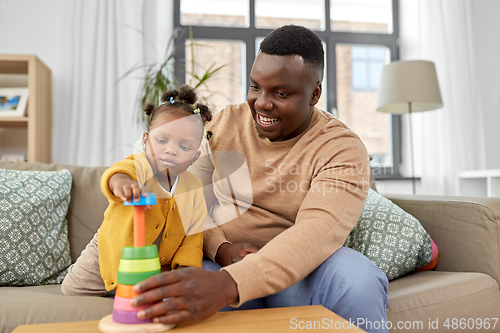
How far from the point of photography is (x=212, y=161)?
49.8 inches

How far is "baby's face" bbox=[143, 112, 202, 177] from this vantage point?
106 cm

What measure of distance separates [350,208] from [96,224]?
949mm

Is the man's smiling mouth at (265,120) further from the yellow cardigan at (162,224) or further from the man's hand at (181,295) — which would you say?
the man's hand at (181,295)

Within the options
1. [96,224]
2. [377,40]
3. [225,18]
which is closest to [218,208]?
[96,224]

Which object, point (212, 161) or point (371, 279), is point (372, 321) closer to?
point (371, 279)

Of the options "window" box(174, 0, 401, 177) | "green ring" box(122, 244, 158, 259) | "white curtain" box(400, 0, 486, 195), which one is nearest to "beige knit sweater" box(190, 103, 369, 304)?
"green ring" box(122, 244, 158, 259)

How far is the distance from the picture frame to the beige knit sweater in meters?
1.66

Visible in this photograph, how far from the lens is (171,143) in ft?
3.52

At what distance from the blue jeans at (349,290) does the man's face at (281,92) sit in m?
0.39

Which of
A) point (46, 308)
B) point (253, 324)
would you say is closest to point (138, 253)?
point (253, 324)

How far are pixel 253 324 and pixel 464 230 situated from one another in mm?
964

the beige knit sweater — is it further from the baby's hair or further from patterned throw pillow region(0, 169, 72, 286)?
patterned throw pillow region(0, 169, 72, 286)

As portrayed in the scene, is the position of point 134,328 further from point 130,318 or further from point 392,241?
point 392,241

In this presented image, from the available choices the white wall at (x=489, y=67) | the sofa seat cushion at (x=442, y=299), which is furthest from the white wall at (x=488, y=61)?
the sofa seat cushion at (x=442, y=299)
